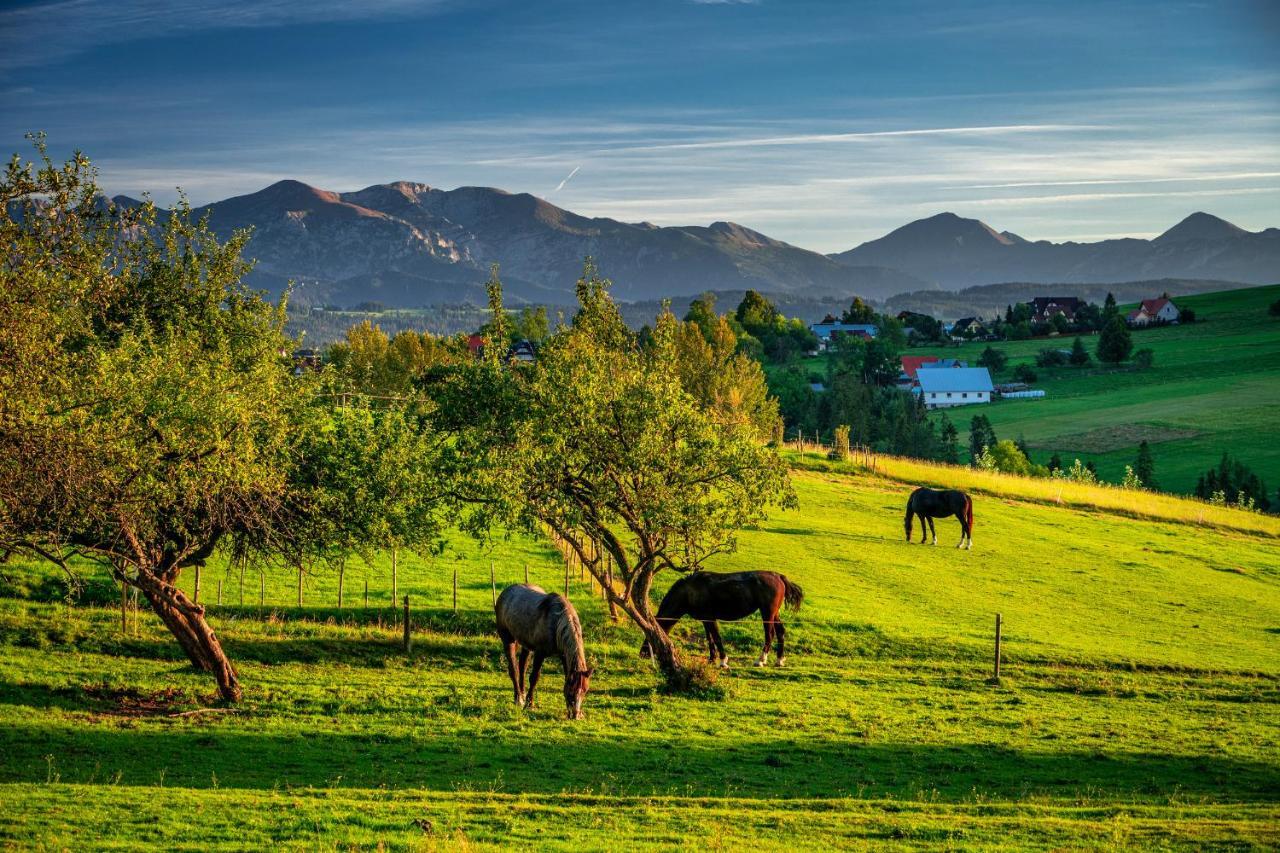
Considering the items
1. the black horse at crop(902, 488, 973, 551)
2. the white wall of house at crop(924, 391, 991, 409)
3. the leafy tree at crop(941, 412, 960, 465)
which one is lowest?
the black horse at crop(902, 488, 973, 551)

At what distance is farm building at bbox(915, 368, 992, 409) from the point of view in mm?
170625

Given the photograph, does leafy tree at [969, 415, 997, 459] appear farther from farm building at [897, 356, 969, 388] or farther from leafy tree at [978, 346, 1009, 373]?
leafy tree at [978, 346, 1009, 373]

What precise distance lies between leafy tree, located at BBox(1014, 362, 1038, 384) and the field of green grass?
13453 centimetres

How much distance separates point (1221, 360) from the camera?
169875mm

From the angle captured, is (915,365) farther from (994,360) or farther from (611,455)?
(611,455)

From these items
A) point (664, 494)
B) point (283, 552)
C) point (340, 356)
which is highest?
point (340, 356)

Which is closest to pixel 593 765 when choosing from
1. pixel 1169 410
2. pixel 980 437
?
pixel 980 437

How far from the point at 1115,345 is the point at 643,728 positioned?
171874mm

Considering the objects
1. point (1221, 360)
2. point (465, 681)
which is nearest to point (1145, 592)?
Answer: point (465, 681)

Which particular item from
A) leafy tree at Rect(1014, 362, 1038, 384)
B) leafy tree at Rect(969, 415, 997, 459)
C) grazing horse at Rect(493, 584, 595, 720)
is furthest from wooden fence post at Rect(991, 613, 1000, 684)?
leafy tree at Rect(1014, 362, 1038, 384)

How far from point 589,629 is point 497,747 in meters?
11.1

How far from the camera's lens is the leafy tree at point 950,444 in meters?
132

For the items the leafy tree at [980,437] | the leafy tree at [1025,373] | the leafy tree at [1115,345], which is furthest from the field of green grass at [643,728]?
the leafy tree at [1115,345]

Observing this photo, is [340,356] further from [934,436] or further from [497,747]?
[497,747]
